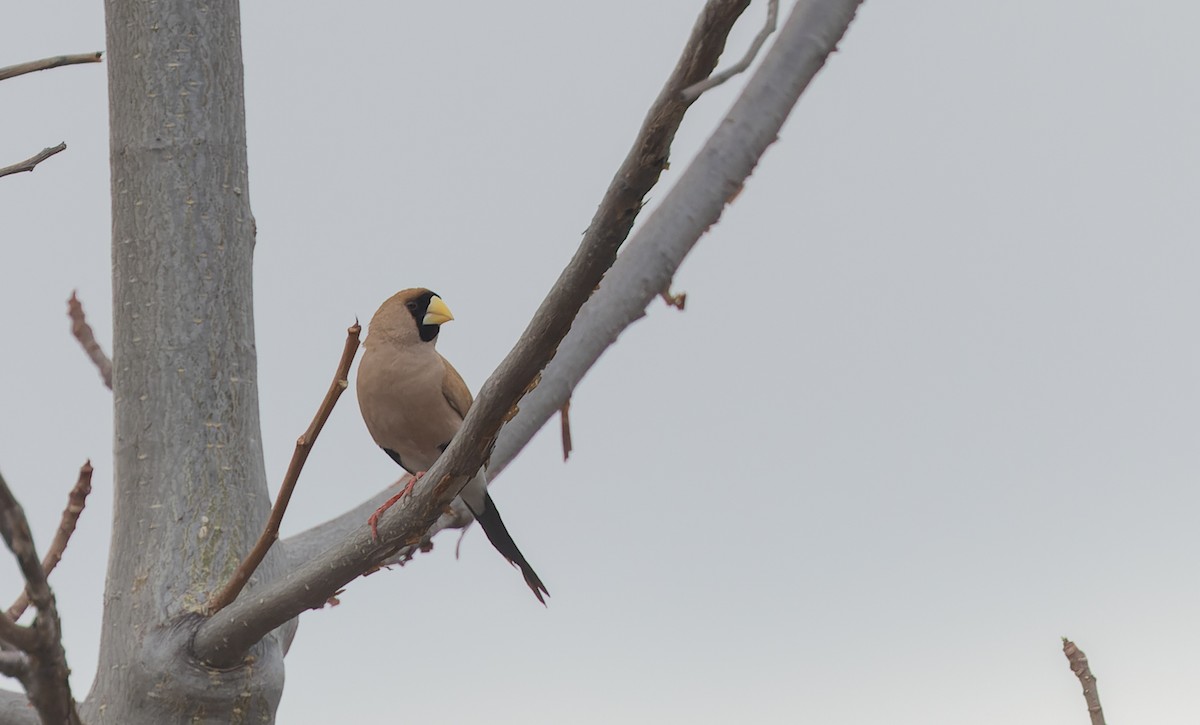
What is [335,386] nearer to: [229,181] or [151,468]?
[151,468]

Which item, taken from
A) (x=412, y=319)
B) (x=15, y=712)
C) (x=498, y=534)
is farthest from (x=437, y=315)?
(x=15, y=712)

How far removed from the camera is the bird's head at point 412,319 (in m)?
3.28

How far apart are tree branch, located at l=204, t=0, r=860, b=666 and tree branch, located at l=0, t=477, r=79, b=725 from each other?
0.57 meters

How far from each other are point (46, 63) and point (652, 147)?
985mm

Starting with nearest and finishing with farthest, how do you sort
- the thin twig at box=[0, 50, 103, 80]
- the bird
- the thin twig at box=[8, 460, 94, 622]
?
the thin twig at box=[0, 50, 103, 80] → the thin twig at box=[8, 460, 94, 622] → the bird

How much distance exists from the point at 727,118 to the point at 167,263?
1.17 metres

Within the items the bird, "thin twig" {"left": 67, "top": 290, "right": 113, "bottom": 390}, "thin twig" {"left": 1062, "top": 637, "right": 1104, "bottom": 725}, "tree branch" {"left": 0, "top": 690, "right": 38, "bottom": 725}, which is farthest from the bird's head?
"thin twig" {"left": 1062, "top": 637, "right": 1104, "bottom": 725}

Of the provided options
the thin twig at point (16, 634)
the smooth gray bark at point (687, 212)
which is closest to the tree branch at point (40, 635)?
the thin twig at point (16, 634)

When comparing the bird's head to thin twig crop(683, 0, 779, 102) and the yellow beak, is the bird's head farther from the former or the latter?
thin twig crop(683, 0, 779, 102)

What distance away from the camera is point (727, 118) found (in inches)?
106

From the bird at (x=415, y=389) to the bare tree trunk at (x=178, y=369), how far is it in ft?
2.10

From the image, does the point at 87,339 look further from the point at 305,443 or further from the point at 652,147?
the point at 652,147

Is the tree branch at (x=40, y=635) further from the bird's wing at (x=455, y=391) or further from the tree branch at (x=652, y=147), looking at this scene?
the bird's wing at (x=455, y=391)

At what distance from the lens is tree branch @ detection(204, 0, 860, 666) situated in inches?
65.0
